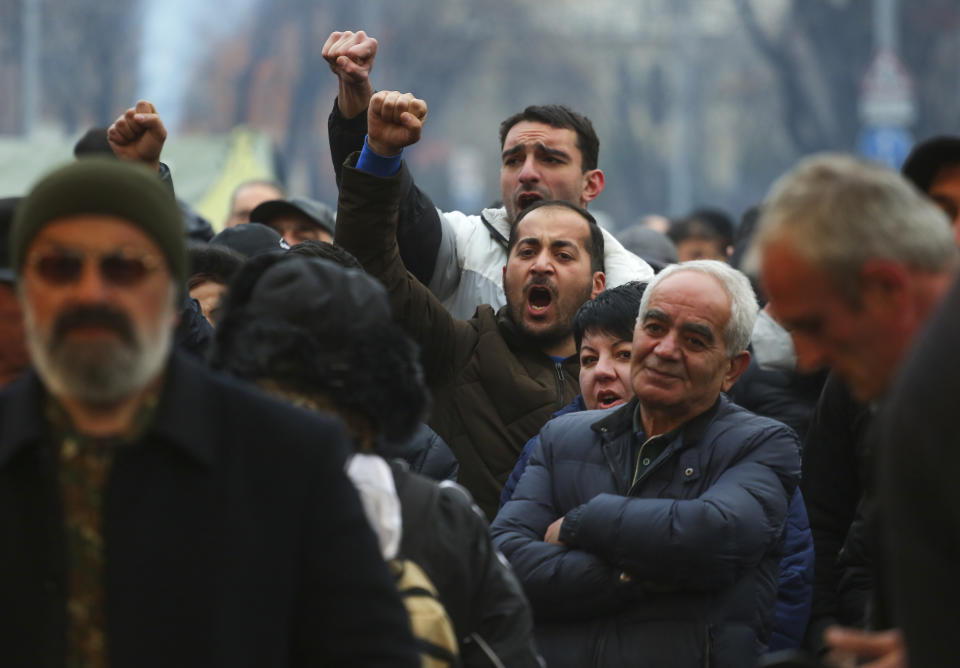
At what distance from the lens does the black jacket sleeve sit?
5.64 meters

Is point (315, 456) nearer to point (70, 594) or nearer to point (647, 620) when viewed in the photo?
point (70, 594)

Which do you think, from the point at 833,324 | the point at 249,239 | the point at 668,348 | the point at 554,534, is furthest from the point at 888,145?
the point at 833,324

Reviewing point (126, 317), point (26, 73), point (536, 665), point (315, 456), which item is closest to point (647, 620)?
point (536, 665)

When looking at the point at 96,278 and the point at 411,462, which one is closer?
the point at 96,278

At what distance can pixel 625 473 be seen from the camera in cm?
477

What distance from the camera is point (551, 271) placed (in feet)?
19.7

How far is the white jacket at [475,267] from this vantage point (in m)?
6.25

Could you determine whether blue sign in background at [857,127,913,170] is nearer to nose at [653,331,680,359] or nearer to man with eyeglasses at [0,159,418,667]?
nose at [653,331,680,359]

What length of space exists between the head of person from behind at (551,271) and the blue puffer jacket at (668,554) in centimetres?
114

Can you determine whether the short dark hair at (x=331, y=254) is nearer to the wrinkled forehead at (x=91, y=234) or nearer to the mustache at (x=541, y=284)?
the mustache at (x=541, y=284)

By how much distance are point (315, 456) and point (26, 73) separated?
36.9 meters

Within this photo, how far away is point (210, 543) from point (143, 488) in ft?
0.44

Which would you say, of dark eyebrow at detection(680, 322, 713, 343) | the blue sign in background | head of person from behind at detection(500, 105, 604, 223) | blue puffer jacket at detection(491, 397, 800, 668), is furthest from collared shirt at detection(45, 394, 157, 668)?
the blue sign in background

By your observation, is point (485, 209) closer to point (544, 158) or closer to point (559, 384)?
point (544, 158)
